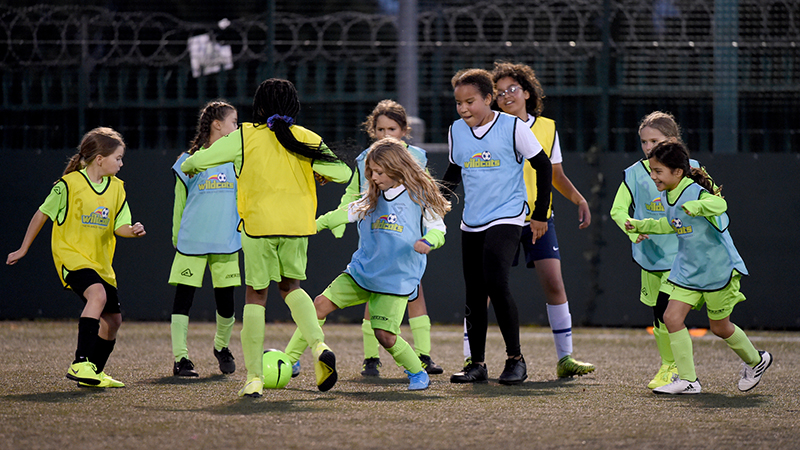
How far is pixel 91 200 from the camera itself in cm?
517

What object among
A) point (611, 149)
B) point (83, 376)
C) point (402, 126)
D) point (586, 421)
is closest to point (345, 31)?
point (611, 149)

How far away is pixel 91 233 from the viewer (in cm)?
514

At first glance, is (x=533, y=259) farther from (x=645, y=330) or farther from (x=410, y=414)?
(x=645, y=330)

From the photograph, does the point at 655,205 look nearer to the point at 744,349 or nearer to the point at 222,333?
the point at 744,349

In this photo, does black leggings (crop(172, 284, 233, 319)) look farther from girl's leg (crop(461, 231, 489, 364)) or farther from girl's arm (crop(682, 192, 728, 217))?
girl's arm (crop(682, 192, 728, 217))

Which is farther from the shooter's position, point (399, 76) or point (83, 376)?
point (399, 76)

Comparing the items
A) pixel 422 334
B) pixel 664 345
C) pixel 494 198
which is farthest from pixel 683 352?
pixel 422 334

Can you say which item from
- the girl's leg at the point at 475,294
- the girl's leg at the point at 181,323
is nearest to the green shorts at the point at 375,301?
the girl's leg at the point at 475,294

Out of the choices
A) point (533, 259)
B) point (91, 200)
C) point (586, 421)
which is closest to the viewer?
point (586, 421)

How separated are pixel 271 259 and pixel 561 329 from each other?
6.90 ft

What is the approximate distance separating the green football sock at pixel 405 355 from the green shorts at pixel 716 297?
4.80ft

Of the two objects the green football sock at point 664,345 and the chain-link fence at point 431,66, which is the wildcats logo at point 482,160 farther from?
the chain-link fence at point 431,66

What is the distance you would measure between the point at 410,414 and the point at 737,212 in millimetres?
5248

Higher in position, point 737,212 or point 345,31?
point 345,31
